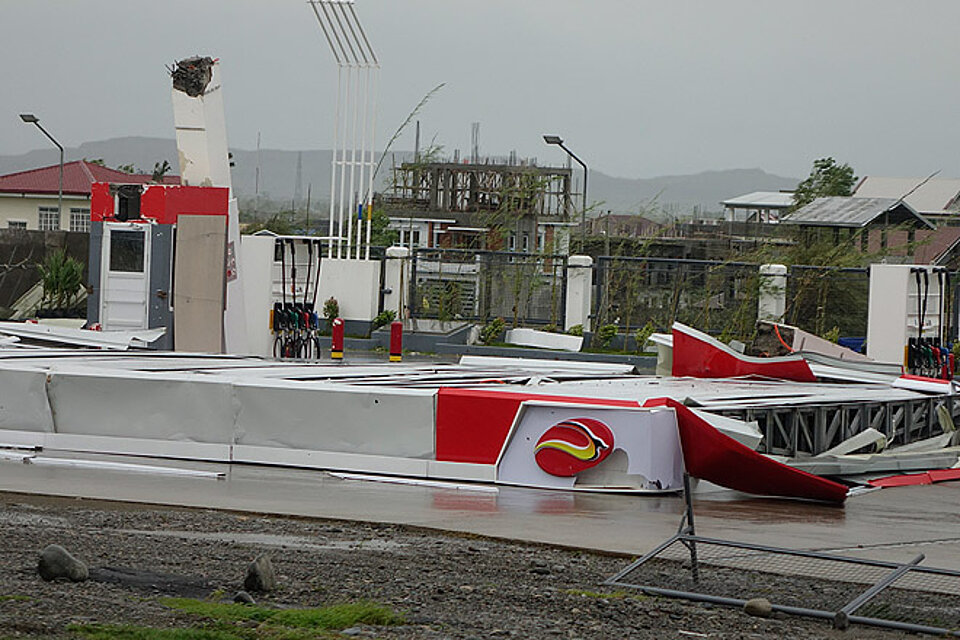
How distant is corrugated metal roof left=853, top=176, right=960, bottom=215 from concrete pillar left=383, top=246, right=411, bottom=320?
193 ft

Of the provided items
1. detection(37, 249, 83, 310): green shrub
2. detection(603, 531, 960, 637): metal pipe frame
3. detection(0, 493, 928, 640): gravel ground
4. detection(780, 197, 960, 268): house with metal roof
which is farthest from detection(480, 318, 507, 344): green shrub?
detection(603, 531, 960, 637): metal pipe frame

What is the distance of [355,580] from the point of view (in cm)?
720

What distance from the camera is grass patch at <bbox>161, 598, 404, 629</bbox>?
5.91m

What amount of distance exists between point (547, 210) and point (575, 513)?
4812cm

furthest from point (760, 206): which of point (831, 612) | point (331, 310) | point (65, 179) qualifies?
point (831, 612)

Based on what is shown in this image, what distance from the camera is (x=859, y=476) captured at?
1384cm

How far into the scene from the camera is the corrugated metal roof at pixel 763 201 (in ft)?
327

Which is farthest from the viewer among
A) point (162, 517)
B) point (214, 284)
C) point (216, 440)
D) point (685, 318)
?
point (685, 318)

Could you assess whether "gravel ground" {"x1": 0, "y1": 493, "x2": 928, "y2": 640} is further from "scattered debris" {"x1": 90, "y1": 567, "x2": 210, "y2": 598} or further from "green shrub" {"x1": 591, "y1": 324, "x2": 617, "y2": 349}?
"green shrub" {"x1": 591, "y1": 324, "x2": 617, "y2": 349}

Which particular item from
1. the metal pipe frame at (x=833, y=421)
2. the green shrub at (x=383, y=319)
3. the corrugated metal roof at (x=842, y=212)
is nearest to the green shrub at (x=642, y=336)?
the green shrub at (x=383, y=319)

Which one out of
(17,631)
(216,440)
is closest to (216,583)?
(17,631)

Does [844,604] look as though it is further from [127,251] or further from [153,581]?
[127,251]

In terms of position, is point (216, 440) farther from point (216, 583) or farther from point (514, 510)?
point (216, 583)

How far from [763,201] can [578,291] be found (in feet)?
253
